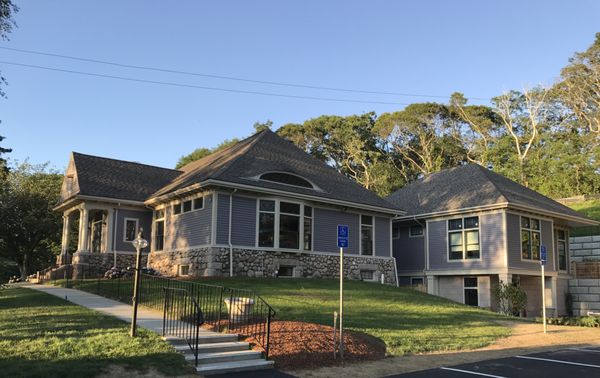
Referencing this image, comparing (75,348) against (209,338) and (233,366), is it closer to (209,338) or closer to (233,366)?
(209,338)

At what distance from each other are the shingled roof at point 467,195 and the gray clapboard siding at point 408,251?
57.6 inches

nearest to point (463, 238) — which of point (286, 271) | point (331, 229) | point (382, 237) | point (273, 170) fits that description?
point (382, 237)

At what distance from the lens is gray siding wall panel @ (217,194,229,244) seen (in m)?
20.4

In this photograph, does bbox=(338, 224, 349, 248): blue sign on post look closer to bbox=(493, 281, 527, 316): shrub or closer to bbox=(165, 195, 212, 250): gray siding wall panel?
bbox=(165, 195, 212, 250): gray siding wall panel

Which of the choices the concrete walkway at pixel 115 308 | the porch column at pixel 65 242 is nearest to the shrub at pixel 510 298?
the concrete walkway at pixel 115 308

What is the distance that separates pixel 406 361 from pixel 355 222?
14.4 meters

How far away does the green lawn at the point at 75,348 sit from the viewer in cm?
820

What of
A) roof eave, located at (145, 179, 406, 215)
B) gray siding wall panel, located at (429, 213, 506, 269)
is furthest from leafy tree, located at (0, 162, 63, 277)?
gray siding wall panel, located at (429, 213, 506, 269)

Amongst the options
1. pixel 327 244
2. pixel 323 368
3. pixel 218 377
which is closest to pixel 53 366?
pixel 218 377

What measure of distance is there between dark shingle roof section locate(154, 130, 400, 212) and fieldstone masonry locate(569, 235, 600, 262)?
41.2ft

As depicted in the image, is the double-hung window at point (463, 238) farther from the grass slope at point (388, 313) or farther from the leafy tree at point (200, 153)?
the leafy tree at point (200, 153)

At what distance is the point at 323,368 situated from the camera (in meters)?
9.95

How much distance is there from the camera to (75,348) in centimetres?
917

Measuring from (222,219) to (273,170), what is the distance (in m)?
3.26
